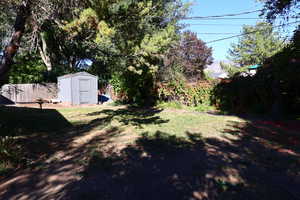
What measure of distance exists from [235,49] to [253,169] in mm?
28709

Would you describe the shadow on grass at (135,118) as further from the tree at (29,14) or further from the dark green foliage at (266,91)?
the tree at (29,14)

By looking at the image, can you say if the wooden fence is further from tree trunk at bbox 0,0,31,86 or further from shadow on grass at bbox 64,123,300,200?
shadow on grass at bbox 64,123,300,200

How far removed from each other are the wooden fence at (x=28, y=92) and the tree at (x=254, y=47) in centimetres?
2055

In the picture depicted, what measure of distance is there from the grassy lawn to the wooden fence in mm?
10196

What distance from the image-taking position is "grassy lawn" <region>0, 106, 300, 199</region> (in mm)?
2770

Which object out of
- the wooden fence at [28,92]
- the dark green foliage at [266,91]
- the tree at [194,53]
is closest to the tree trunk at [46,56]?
the wooden fence at [28,92]

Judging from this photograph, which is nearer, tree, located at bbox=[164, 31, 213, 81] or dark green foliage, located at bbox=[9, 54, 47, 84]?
dark green foliage, located at bbox=[9, 54, 47, 84]

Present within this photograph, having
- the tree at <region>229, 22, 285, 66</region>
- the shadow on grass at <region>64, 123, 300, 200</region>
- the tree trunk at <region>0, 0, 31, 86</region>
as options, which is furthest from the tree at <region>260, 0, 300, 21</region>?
the tree at <region>229, 22, 285, 66</region>

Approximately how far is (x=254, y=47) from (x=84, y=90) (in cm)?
2214

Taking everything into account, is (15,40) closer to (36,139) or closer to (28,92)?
(36,139)

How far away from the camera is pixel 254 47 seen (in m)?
26.8

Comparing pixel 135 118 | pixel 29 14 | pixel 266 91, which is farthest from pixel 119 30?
pixel 266 91

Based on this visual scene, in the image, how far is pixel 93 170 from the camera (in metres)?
3.39

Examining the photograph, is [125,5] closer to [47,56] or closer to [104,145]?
[104,145]
